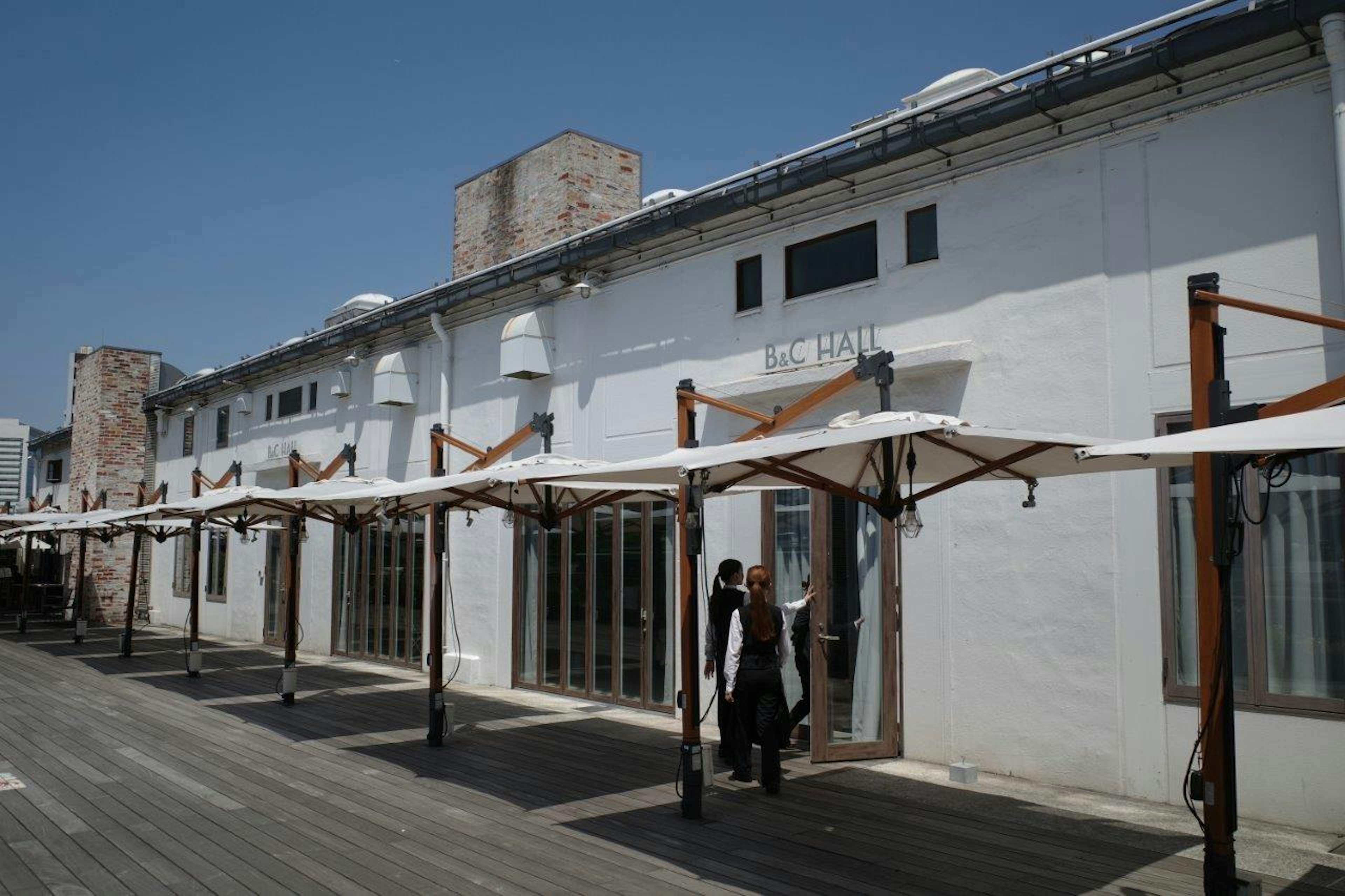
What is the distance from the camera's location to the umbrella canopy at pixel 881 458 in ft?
17.5

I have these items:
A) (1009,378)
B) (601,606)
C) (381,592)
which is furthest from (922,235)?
(381,592)

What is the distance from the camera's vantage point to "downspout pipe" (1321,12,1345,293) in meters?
5.98

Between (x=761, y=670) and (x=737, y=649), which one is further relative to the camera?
(x=737, y=649)

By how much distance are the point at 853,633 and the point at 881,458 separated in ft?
6.99

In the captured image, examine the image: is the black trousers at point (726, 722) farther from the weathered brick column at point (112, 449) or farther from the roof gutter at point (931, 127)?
the weathered brick column at point (112, 449)

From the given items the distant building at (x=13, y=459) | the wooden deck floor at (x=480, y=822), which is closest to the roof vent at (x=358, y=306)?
→ the wooden deck floor at (x=480, y=822)

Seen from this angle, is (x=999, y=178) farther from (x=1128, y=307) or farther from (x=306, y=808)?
(x=306, y=808)

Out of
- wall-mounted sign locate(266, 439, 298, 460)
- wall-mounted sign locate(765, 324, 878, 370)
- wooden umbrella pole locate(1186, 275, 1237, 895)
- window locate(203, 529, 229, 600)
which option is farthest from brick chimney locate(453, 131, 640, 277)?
wooden umbrella pole locate(1186, 275, 1237, 895)

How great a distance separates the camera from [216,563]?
68.8 feet

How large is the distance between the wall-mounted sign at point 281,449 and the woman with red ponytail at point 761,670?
12608 mm

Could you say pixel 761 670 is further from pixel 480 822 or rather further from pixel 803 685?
pixel 480 822

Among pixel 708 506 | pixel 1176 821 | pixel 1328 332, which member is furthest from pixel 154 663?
pixel 1328 332

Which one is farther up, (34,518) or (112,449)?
(112,449)

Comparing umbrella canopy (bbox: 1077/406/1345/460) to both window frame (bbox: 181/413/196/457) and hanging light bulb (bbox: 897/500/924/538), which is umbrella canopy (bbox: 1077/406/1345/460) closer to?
hanging light bulb (bbox: 897/500/924/538)
